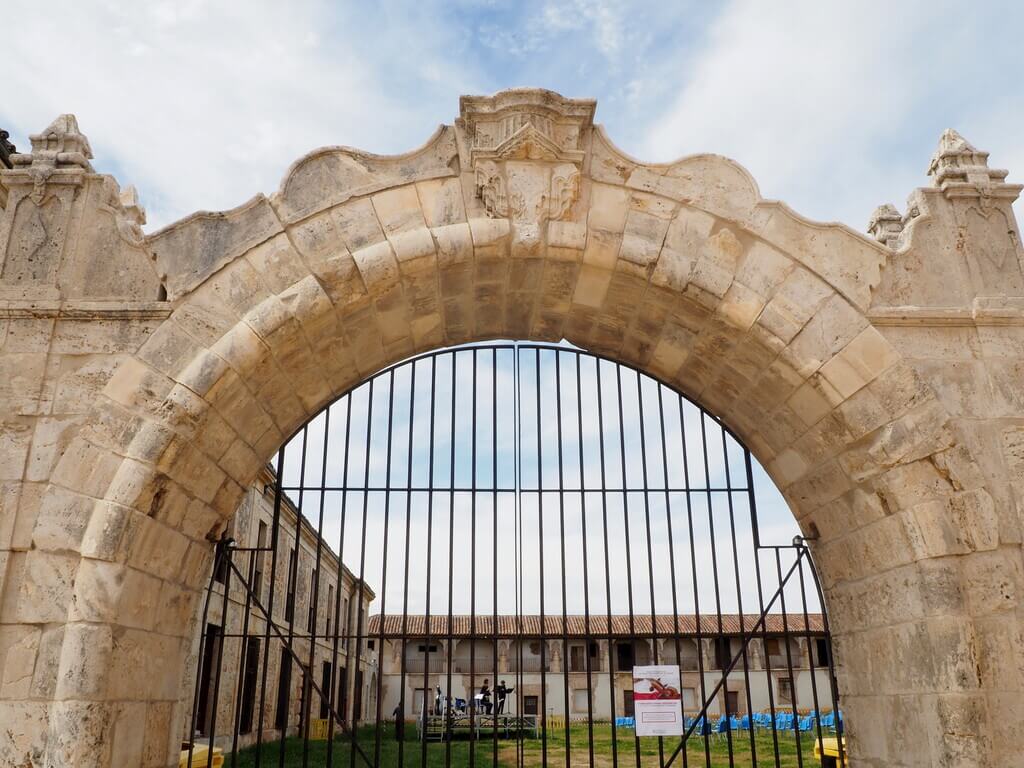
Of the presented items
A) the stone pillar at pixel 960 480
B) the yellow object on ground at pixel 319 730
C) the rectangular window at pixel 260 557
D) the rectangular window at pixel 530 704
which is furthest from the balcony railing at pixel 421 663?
the stone pillar at pixel 960 480

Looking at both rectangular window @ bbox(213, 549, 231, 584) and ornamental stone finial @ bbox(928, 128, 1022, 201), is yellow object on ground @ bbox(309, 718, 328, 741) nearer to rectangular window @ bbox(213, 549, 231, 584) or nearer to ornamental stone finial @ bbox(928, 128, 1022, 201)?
rectangular window @ bbox(213, 549, 231, 584)

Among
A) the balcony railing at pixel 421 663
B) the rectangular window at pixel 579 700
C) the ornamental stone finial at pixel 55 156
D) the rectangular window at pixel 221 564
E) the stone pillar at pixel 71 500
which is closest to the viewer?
the stone pillar at pixel 71 500

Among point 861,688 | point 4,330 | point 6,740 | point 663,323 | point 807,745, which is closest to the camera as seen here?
point 6,740

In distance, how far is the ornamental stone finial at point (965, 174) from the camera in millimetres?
5035

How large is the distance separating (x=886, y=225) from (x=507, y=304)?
2589mm

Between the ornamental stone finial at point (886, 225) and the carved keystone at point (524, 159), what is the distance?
213cm

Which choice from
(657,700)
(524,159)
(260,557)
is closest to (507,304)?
(524,159)

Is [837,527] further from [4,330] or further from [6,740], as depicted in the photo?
[4,330]

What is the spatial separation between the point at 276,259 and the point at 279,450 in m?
1.48

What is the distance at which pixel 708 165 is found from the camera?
5043 millimetres

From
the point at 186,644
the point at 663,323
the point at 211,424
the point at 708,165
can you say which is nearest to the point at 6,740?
the point at 186,644

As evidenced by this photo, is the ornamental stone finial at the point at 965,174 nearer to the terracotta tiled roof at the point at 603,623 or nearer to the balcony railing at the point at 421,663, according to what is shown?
the terracotta tiled roof at the point at 603,623

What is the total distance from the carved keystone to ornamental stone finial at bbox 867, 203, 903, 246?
213cm

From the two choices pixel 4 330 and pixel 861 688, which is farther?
pixel 861 688
